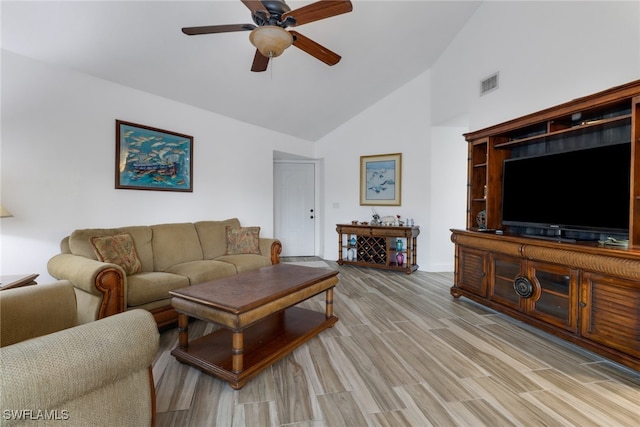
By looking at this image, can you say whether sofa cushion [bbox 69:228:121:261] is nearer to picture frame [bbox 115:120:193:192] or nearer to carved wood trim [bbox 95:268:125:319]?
carved wood trim [bbox 95:268:125:319]

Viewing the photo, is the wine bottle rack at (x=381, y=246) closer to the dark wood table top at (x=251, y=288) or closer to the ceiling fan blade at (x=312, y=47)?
the dark wood table top at (x=251, y=288)

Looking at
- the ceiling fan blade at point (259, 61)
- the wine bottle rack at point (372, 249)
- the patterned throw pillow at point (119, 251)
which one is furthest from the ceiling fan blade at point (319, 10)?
the wine bottle rack at point (372, 249)

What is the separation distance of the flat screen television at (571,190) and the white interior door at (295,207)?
4008 mm

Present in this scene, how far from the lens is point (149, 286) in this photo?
2.59 meters

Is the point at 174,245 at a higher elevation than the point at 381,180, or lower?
lower

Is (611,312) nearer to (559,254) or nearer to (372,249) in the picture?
(559,254)

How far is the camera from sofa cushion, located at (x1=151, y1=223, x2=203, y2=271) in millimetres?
3320

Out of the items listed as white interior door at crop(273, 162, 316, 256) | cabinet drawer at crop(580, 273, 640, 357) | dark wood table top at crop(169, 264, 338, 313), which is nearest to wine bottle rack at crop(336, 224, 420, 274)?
white interior door at crop(273, 162, 316, 256)

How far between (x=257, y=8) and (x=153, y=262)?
270 cm

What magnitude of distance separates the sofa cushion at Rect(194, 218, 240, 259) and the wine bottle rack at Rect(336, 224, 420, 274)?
90.4 inches

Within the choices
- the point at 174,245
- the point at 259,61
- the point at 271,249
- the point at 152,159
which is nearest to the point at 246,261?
the point at 271,249

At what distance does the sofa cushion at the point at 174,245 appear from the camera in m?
3.32

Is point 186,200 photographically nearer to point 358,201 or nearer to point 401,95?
point 358,201

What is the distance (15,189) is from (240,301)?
2380mm
